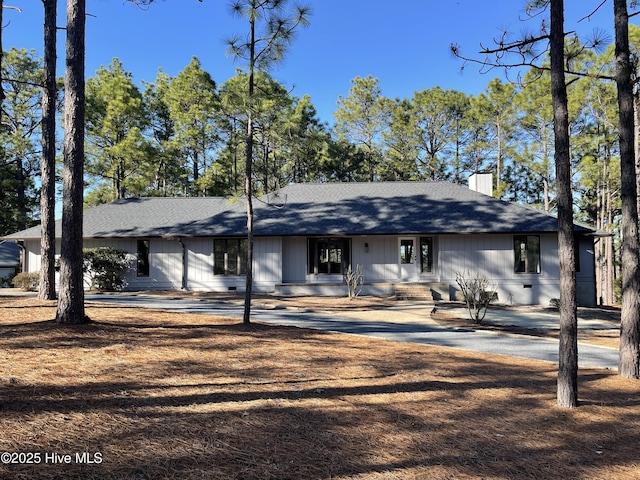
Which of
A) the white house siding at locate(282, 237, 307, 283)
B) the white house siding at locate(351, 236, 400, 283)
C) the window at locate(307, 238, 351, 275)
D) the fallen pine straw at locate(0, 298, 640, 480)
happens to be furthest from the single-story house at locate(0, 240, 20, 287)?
the fallen pine straw at locate(0, 298, 640, 480)

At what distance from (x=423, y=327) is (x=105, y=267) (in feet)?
45.3

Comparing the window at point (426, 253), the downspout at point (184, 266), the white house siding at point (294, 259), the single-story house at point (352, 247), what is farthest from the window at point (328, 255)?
the downspout at point (184, 266)

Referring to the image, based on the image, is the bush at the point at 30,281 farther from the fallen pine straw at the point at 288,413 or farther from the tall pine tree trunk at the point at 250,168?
the tall pine tree trunk at the point at 250,168

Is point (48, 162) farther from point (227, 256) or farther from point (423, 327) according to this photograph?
point (423, 327)

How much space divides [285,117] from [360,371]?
6300mm

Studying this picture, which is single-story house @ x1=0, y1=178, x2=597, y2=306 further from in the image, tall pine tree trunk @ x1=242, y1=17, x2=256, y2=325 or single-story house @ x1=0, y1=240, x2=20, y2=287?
single-story house @ x1=0, y1=240, x2=20, y2=287

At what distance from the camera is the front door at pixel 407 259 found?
18.0 metres

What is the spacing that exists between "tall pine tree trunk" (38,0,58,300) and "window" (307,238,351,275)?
397 inches

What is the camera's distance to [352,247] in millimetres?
18250

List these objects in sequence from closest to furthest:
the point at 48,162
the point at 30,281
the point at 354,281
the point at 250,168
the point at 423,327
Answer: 1. the point at 250,168
2. the point at 423,327
3. the point at 48,162
4. the point at 354,281
5. the point at 30,281

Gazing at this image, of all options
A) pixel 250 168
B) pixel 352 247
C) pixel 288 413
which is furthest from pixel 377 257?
pixel 288 413

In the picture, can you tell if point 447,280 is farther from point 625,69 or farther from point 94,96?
point 94,96

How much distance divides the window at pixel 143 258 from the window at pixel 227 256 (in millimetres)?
3113

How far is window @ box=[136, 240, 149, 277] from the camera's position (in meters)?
18.3
